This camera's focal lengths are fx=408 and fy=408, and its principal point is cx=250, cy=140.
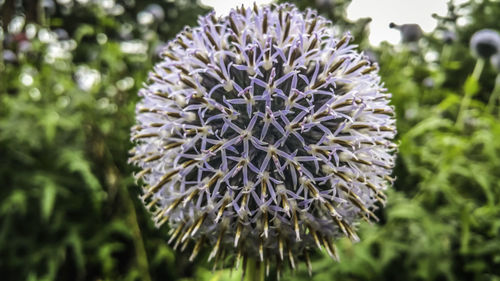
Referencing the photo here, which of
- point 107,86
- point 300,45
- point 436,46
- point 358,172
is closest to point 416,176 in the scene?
point 358,172

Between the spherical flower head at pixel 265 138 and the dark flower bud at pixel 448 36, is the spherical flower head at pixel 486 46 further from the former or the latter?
the spherical flower head at pixel 265 138

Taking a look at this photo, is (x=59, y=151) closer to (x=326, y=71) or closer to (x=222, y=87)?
(x=222, y=87)

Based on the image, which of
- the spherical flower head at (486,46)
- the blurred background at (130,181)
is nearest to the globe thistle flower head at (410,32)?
the blurred background at (130,181)


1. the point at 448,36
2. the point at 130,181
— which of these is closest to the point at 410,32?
the point at 448,36

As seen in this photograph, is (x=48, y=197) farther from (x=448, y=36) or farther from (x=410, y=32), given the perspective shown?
(x=448, y=36)

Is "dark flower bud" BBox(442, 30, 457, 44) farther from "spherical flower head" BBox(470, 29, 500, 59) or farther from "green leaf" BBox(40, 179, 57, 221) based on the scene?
"green leaf" BBox(40, 179, 57, 221)

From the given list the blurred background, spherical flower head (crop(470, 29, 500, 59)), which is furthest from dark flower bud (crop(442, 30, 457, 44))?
spherical flower head (crop(470, 29, 500, 59))

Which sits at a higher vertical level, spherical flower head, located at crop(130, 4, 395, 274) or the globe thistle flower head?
the globe thistle flower head
